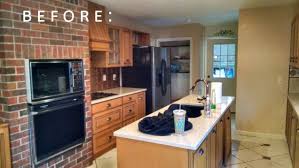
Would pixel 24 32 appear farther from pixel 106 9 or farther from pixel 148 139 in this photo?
pixel 106 9

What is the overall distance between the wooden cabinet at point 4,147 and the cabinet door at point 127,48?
2560 mm

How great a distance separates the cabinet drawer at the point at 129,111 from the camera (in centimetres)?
393

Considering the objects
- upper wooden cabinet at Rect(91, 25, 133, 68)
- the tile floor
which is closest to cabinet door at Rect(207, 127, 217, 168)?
the tile floor

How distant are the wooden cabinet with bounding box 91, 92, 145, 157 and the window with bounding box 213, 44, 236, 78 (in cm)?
290

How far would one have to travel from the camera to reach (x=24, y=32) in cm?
225

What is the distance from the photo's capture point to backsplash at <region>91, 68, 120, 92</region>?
13.3ft

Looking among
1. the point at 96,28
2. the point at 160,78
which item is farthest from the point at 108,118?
the point at 160,78

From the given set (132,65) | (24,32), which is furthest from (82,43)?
(132,65)

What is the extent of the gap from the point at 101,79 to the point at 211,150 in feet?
8.89

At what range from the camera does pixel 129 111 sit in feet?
13.4

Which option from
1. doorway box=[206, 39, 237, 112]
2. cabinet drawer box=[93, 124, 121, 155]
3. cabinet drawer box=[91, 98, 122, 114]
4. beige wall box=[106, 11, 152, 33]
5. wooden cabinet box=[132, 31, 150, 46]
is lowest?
cabinet drawer box=[93, 124, 121, 155]

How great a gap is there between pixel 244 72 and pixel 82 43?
3061 millimetres

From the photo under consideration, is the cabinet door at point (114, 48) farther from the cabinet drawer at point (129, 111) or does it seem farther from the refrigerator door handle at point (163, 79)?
the refrigerator door handle at point (163, 79)

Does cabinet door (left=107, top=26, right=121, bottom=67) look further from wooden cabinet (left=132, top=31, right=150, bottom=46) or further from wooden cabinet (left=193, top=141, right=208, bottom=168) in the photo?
wooden cabinet (left=193, top=141, right=208, bottom=168)
